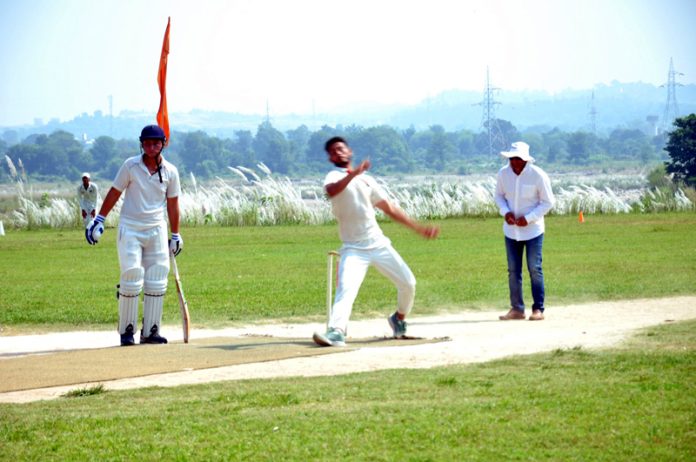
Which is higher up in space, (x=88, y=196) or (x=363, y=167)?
(x=363, y=167)

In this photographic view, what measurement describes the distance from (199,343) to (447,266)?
10.3 m

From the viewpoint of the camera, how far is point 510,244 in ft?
52.8

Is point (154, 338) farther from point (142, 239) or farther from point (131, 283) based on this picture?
point (142, 239)

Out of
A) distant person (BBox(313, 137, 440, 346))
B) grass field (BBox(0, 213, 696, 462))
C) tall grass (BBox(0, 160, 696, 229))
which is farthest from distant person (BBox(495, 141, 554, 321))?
tall grass (BBox(0, 160, 696, 229))

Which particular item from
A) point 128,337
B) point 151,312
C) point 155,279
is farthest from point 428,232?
point 128,337

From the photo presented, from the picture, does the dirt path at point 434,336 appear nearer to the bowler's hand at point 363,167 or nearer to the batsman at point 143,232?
the batsman at point 143,232

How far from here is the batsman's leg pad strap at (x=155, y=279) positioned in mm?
13766

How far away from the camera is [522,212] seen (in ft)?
52.4

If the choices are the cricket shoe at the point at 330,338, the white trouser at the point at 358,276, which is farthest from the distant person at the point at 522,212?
the cricket shoe at the point at 330,338

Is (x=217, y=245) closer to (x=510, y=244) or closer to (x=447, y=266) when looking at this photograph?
(x=447, y=266)

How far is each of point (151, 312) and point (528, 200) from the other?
4.64 m

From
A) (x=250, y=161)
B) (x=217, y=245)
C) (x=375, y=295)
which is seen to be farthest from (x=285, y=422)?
(x=250, y=161)

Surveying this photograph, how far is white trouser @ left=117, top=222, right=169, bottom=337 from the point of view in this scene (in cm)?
1354

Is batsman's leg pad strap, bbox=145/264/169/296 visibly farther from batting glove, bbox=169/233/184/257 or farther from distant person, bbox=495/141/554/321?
distant person, bbox=495/141/554/321
